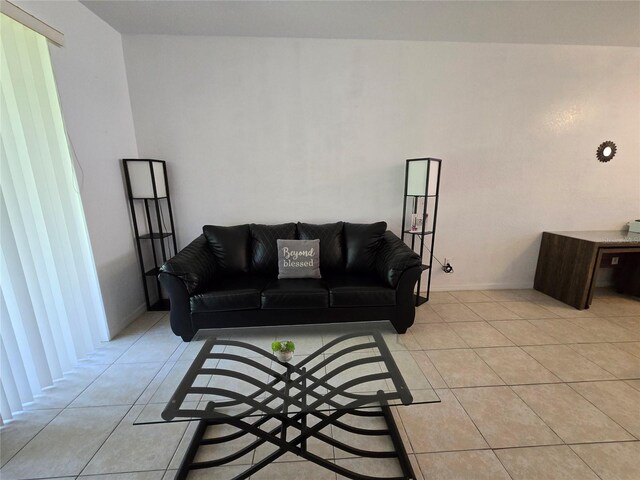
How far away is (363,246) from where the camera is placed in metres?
2.69

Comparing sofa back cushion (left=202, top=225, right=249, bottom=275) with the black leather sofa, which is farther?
sofa back cushion (left=202, top=225, right=249, bottom=275)

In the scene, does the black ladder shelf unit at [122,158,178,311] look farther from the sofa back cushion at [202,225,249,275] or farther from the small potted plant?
the small potted plant

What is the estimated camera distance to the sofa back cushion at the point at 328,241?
270 centimetres

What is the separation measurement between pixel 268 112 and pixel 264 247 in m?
A: 1.37

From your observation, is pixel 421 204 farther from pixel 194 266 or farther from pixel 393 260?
pixel 194 266

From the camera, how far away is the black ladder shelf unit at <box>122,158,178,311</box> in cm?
256

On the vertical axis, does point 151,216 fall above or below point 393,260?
above

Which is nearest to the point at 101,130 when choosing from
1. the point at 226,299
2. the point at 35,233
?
the point at 35,233

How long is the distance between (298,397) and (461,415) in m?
0.99

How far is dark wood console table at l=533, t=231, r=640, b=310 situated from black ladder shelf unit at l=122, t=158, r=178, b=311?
4091 mm

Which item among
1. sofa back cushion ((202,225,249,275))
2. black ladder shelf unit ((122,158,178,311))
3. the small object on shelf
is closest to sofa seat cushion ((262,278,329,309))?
sofa back cushion ((202,225,249,275))

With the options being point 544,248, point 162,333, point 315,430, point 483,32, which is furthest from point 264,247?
point 544,248

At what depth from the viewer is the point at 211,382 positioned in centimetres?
140

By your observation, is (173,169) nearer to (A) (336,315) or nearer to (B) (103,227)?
(B) (103,227)
